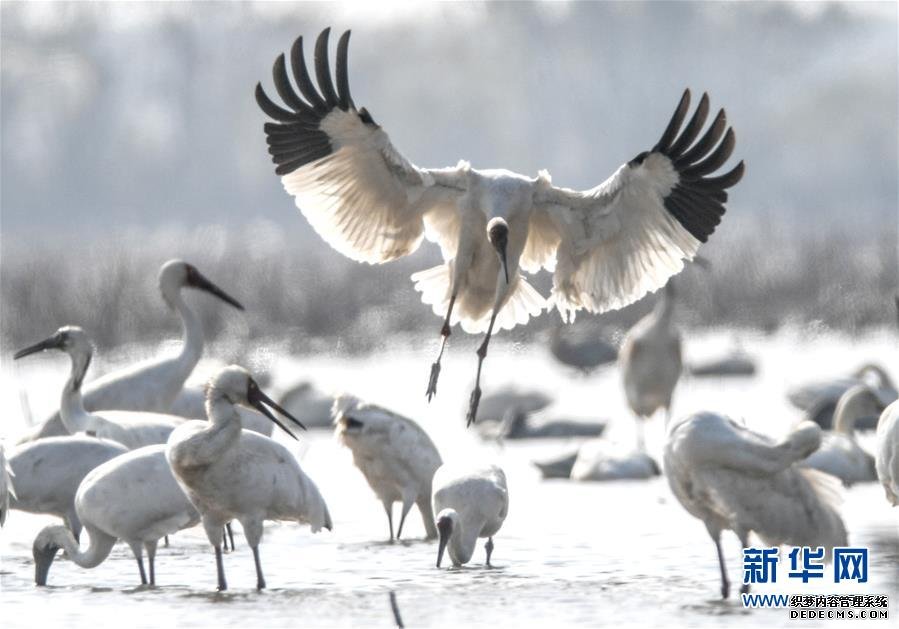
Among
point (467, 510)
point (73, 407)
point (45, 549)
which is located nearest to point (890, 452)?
point (467, 510)

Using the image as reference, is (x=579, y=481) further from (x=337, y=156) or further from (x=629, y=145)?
(x=629, y=145)

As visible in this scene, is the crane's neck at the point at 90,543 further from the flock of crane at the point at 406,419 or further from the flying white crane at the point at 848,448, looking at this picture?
the flying white crane at the point at 848,448

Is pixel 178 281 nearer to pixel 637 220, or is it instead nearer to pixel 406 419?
pixel 406 419

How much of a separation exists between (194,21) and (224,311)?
6781 cm

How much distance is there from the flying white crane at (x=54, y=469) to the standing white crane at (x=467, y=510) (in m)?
1.64

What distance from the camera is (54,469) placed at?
9.16 meters

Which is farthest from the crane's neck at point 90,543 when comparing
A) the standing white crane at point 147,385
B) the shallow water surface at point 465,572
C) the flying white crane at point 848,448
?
the flying white crane at point 848,448

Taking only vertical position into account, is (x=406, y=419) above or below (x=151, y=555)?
above

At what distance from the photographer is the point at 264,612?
7770mm

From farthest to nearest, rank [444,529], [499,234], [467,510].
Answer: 1. [499,234]
2. [467,510]
3. [444,529]

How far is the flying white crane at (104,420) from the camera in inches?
390

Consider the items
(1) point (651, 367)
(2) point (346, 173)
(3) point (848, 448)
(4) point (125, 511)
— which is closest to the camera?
(4) point (125, 511)

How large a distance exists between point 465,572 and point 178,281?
13.5ft

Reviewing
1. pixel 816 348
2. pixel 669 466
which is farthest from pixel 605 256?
pixel 816 348
